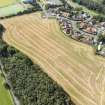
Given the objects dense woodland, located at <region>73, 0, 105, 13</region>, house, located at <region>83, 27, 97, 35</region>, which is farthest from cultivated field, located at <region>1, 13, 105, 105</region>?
dense woodland, located at <region>73, 0, 105, 13</region>

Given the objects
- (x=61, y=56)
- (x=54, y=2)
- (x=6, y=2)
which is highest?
(x=61, y=56)

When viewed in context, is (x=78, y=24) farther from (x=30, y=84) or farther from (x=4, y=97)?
(x=4, y=97)

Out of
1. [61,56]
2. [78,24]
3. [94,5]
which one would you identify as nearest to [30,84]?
[61,56]

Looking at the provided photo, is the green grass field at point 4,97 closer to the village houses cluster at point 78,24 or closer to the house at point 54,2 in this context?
the village houses cluster at point 78,24

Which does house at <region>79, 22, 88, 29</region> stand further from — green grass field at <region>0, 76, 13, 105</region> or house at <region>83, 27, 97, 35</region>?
green grass field at <region>0, 76, 13, 105</region>

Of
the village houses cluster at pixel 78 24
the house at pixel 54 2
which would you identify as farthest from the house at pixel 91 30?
the house at pixel 54 2
